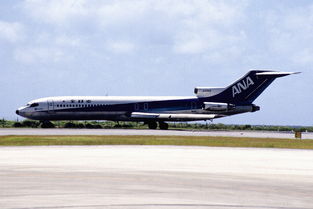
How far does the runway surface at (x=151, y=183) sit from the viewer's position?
12180 mm

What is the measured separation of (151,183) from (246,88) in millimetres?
55231

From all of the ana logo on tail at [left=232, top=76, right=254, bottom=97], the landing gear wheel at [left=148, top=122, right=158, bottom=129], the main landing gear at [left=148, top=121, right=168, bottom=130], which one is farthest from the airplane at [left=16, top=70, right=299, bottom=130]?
the landing gear wheel at [left=148, top=122, right=158, bottom=129]

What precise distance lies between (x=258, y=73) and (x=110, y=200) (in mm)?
59675

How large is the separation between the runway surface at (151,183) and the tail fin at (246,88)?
45.1 m

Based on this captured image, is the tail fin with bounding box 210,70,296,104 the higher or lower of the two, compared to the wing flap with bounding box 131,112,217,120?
higher

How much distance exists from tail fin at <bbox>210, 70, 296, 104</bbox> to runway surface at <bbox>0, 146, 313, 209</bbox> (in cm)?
4511

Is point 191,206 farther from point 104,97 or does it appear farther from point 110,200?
point 104,97

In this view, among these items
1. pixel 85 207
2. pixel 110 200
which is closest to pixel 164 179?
pixel 110 200

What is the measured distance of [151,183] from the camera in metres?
15.9

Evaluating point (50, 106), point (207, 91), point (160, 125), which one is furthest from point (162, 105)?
point (50, 106)

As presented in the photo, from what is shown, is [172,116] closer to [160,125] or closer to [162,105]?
[162,105]

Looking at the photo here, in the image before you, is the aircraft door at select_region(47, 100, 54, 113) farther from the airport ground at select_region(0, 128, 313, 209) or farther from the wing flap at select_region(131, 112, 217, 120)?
the airport ground at select_region(0, 128, 313, 209)

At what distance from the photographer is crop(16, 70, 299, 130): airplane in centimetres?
6869

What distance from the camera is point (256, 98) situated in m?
71.0
